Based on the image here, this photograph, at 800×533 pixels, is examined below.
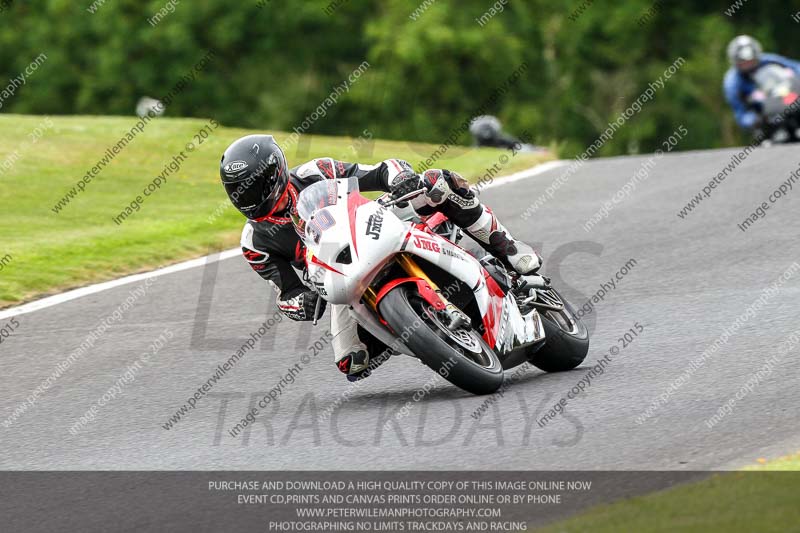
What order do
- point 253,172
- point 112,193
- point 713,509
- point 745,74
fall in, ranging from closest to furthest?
point 713,509
point 253,172
point 112,193
point 745,74

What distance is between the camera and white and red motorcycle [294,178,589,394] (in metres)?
6.45

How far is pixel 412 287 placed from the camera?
6.54 m

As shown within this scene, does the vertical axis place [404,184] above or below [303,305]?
above

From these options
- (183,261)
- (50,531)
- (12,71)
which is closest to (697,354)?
(50,531)

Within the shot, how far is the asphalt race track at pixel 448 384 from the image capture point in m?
5.91

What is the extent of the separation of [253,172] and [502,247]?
155cm

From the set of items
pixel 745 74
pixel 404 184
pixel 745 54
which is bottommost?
pixel 745 74

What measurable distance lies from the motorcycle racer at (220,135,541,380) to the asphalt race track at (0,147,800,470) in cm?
50

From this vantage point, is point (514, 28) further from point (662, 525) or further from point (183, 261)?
point (662, 525)

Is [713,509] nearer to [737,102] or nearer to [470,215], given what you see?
[470,215]

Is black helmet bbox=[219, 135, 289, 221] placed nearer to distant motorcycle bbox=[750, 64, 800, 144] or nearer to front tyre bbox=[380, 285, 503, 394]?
front tyre bbox=[380, 285, 503, 394]

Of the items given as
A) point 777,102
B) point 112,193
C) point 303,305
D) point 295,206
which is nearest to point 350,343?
point 303,305

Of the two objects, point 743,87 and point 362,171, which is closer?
point 362,171

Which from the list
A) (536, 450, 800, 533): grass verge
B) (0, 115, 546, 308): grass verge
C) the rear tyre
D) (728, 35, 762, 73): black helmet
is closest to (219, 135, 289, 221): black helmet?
the rear tyre
